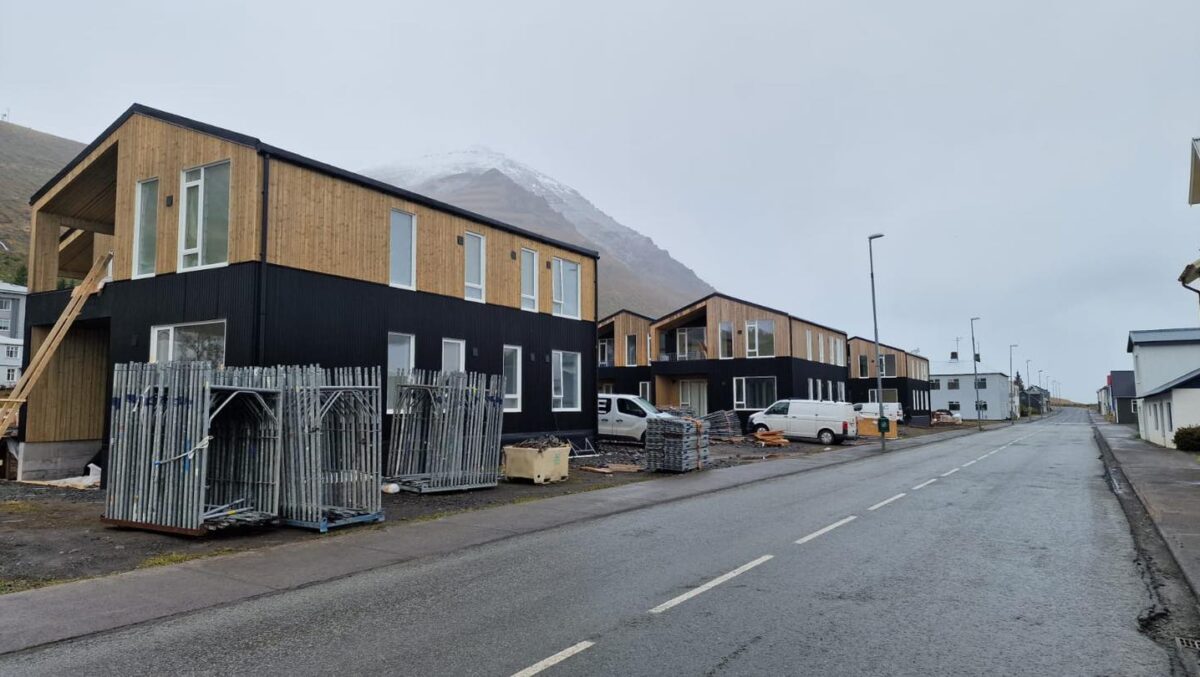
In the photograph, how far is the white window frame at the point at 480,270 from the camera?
60.6ft

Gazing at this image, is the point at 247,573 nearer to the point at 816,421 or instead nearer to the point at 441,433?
the point at 441,433

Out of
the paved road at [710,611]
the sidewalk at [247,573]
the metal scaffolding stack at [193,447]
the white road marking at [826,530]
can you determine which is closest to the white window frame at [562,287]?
the sidewalk at [247,573]

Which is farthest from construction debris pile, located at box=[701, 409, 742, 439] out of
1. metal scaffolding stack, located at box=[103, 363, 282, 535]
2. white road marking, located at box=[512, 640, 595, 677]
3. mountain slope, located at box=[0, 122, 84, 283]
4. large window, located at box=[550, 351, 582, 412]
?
→ mountain slope, located at box=[0, 122, 84, 283]

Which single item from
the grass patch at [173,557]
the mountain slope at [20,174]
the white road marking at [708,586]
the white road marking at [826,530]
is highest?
the mountain slope at [20,174]

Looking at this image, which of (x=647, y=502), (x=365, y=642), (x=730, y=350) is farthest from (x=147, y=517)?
(x=730, y=350)

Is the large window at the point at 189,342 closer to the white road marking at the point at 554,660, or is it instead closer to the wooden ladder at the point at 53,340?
the wooden ladder at the point at 53,340

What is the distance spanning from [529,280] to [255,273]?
9.10m

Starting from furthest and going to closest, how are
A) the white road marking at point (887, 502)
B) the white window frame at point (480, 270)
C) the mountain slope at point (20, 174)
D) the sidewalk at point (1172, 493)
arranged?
the mountain slope at point (20, 174)
the white window frame at point (480, 270)
the white road marking at point (887, 502)
the sidewalk at point (1172, 493)

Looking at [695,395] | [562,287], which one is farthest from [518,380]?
[695,395]

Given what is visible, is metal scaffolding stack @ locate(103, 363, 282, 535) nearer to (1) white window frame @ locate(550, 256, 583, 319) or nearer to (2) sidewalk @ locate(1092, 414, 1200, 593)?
(2) sidewalk @ locate(1092, 414, 1200, 593)

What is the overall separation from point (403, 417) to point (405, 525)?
150 inches

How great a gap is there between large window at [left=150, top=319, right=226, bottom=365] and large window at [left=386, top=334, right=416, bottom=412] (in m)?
3.55

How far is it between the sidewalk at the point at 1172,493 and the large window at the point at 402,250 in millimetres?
14816

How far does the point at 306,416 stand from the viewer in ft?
33.9
